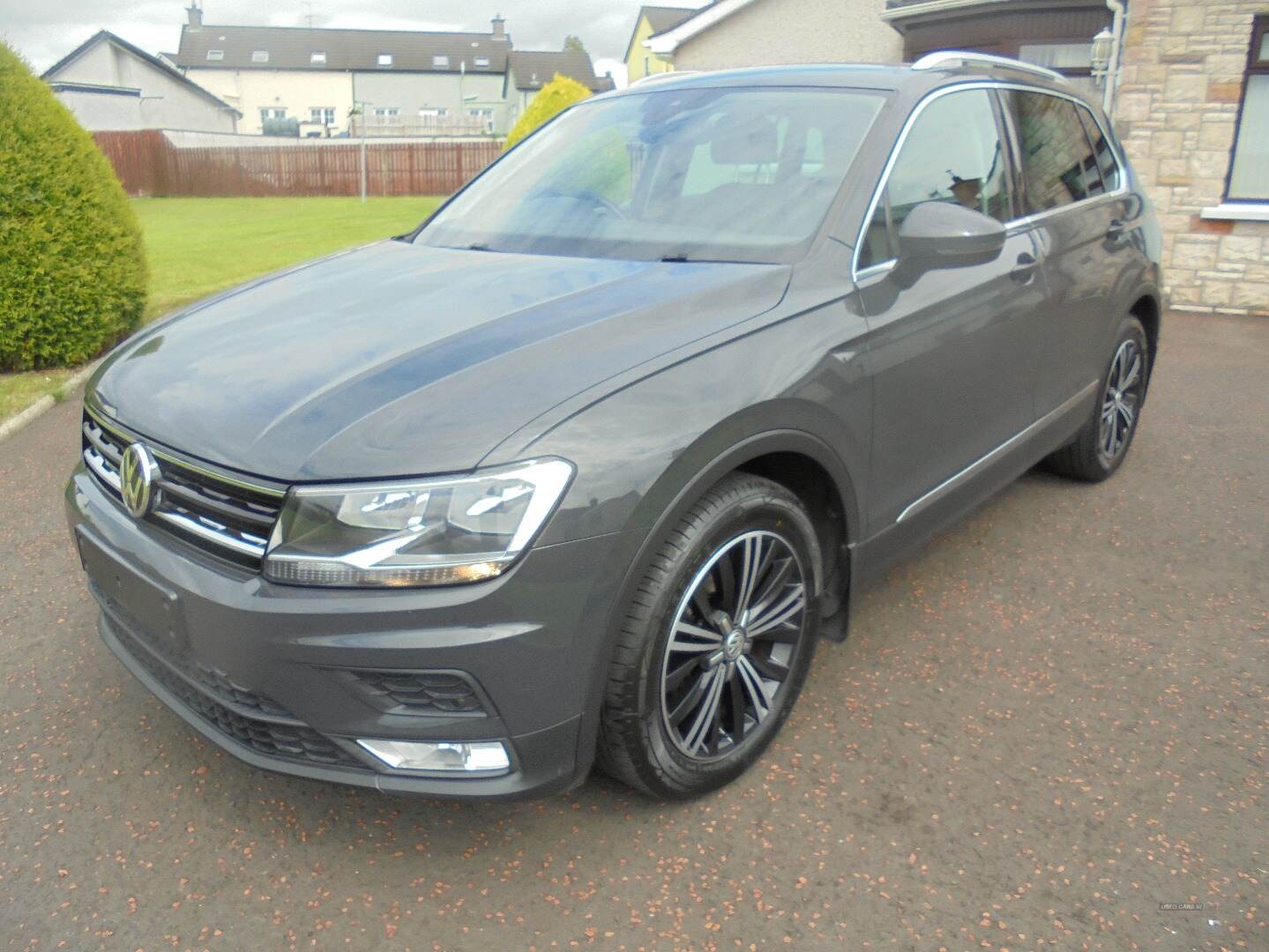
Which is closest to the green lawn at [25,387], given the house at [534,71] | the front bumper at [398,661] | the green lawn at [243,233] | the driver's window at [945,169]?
the green lawn at [243,233]

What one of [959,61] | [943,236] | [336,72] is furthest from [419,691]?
[336,72]

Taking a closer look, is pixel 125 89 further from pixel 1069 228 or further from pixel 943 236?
pixel 943 236

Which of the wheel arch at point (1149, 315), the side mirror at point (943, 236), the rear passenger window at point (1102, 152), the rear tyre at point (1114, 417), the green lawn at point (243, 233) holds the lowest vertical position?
the green lawn at point (243, 233)

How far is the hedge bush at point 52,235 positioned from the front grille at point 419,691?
641 centimetres

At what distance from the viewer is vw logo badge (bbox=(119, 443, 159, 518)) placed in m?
2.40

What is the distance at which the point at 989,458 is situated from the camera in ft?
11.8

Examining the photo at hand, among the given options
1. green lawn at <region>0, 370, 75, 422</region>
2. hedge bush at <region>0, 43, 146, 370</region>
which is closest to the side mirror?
green lawn at <region>0, 370, 75, 422</region>

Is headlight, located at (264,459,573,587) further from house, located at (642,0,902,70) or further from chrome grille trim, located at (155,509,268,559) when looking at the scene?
house, located at (642,0,902,70)

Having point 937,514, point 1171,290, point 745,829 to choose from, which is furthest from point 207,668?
point 1171,290

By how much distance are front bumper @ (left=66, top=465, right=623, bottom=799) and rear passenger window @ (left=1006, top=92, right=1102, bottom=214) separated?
2.60 meters

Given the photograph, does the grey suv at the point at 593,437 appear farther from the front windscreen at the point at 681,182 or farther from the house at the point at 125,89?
the house at the point at 125,89

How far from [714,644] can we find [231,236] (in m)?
18.7

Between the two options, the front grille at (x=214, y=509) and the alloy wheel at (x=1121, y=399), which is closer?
the front grille at (x=214, y=509)

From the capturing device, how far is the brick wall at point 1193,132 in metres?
9.66
